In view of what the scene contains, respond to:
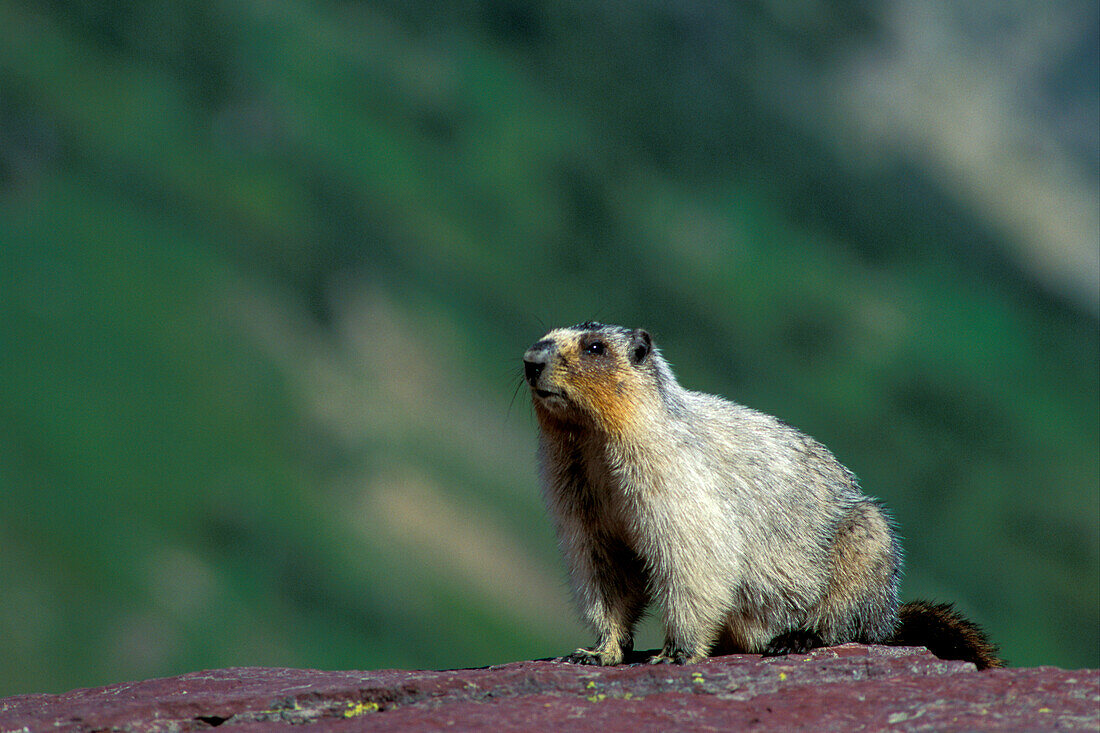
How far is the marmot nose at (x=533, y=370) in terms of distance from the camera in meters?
5.57

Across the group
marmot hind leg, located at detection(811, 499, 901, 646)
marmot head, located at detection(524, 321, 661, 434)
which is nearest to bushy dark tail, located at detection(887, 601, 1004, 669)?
marmot hind leg, located at detection(811, 499, 901, 646)

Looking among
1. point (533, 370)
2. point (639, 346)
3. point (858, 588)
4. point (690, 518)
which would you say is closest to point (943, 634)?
point (858, 588)

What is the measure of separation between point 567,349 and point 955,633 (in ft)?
9.46

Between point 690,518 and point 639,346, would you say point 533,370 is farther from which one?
point 690,518

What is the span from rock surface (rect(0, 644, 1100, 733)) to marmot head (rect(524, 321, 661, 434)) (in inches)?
50.0

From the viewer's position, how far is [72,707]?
503 cm

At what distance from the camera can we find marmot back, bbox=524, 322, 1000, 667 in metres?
5.70

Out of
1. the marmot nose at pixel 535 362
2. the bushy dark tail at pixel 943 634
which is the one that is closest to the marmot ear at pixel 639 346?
the marmot nose at pixel 535 362

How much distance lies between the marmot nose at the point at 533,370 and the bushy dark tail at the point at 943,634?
8.91 feet

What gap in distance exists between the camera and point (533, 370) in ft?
18.3

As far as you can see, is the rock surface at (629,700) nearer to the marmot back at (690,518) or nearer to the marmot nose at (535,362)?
the marmot back at (690,518)

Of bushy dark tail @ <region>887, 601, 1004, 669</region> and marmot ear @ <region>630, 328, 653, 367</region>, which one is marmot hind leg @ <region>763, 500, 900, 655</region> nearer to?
bushy dark tail @ <region>887, 601, 1004, 669</region>

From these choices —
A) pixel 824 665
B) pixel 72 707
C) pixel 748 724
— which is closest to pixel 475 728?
pixel 748 724

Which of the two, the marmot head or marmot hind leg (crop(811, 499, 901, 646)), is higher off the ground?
the marmot head
